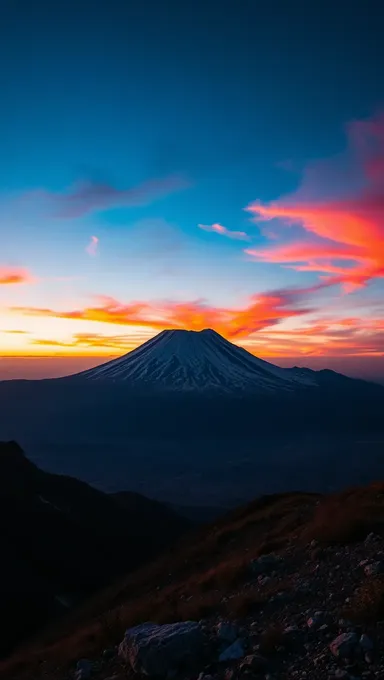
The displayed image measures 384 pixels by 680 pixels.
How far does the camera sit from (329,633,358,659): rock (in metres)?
6.33

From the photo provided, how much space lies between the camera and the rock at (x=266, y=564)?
458 inches

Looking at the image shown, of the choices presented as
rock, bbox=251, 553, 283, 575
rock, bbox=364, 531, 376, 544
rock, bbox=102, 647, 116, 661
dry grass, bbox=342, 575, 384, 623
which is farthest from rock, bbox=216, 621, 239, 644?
rock, bbox=364, 531, 376, 544

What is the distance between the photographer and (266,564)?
467 inches

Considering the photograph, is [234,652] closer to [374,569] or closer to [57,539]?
[374,569]

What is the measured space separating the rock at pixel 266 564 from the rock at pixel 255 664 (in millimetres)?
4805

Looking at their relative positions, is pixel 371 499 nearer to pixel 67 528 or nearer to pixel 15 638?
pixel 15 638

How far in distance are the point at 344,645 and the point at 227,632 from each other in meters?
2.21

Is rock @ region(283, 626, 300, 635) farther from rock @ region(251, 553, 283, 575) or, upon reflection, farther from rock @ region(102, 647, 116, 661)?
rock @ region(251, 553, 283, 575)

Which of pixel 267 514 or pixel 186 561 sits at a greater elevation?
pixel 267 514

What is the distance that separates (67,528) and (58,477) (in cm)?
1485

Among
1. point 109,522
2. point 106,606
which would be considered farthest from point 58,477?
point 106,606

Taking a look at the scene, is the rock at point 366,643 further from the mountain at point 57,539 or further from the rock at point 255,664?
the mountain at point 57,539

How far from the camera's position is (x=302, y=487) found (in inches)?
6422

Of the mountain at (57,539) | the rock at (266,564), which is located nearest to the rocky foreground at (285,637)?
the rock at (266,564)
